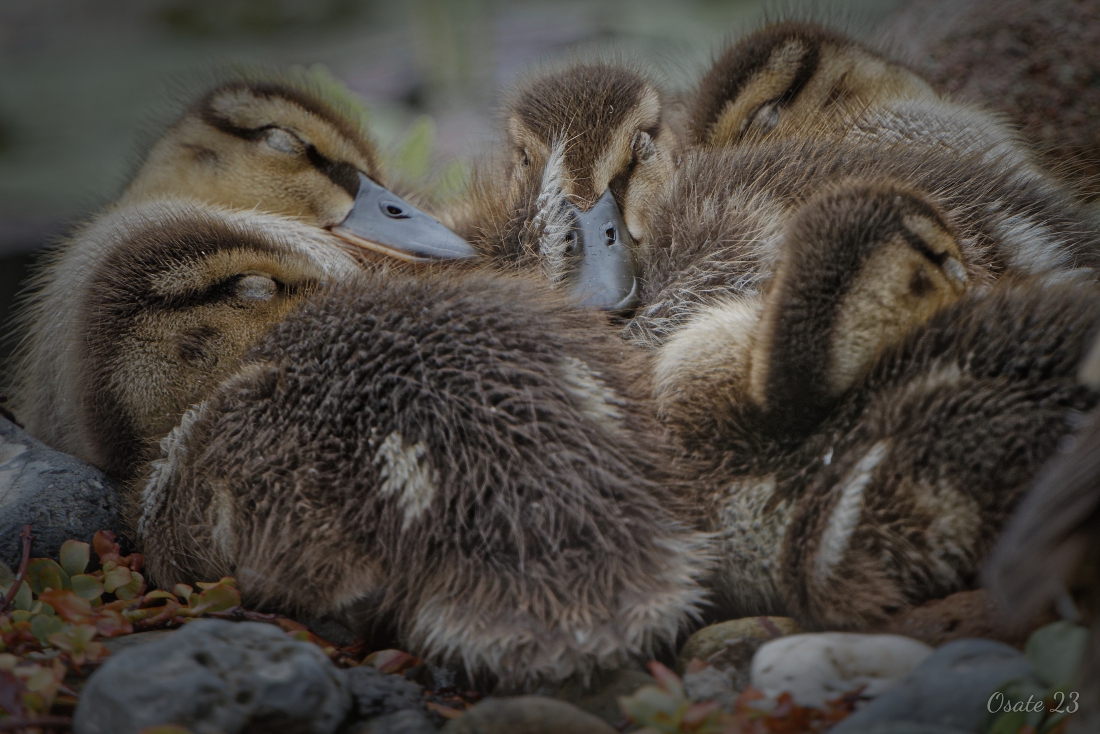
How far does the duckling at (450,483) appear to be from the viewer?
118cm

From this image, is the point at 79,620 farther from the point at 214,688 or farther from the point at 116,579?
the point at 214,688

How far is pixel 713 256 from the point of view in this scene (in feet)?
5.23

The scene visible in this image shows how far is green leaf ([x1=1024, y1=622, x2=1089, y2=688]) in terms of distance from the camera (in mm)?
987

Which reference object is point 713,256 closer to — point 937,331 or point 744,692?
point 937,331

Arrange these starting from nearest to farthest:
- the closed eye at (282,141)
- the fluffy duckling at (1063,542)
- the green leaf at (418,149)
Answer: the fluffy duckling at (1063,542) → the closed eye at (282,141) → the green leaf at (418,149)

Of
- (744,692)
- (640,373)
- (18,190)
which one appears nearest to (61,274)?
(640,373)

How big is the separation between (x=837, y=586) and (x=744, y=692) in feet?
0.58

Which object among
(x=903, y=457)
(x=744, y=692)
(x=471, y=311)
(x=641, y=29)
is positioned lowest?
(x=744, y=692)

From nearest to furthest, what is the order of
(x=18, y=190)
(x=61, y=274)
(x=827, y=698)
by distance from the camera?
(x=827, y=698)
(x=61, y=274)
(x=18, y=190)

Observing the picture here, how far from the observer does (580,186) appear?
1711 millimetres

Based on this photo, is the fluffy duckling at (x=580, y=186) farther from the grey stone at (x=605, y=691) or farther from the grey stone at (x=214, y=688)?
the grey stone at (x=214, y=688)

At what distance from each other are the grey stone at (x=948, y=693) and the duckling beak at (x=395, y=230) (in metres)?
0.97

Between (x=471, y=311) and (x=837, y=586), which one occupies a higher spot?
(x=471, y=311)

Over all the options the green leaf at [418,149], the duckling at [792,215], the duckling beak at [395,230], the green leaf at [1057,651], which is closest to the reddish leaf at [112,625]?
the duckling beak at [395,230]
